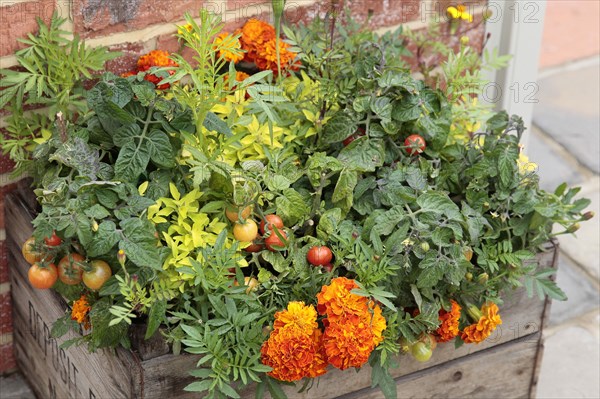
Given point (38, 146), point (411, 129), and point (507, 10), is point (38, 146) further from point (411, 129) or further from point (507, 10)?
point (507, 10)

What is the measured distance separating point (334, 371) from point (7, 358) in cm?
84

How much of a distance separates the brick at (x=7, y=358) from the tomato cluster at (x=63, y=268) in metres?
0.63

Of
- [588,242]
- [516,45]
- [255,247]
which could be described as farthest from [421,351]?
[588,242]

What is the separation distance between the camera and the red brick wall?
1.85m

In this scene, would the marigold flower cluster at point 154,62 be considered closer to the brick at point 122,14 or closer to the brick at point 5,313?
the brick at point 122,14

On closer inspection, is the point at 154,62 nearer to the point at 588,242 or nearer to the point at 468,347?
the point at 468,347

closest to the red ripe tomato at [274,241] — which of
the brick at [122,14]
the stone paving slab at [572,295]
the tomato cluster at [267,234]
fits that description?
the tomato cluster at [267,234]

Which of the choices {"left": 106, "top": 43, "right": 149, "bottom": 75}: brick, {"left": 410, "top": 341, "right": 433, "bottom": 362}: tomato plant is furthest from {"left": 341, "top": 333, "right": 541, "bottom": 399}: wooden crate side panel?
{"left": 106, "top": 43, "right": 149, "bottom": 75}: brick

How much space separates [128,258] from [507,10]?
1.27m

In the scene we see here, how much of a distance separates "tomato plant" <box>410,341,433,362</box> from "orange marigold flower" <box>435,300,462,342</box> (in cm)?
4

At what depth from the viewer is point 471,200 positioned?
184 cm

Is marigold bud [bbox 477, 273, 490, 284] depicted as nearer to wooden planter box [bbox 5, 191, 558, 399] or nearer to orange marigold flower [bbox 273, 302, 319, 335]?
wooden planter box [bbox 5, 191, 558, 399]

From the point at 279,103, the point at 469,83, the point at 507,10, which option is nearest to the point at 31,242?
the point at 279,103

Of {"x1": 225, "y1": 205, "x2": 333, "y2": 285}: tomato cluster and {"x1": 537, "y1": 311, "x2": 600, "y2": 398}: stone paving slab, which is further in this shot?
{"x1": 537, "y1": 311, "x2": 600, "y2": 398}: stone paving slab
